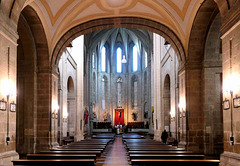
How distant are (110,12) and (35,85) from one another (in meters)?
5.26

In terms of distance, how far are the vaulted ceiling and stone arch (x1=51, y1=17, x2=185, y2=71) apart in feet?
0.77

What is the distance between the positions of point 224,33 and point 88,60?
87.2ft

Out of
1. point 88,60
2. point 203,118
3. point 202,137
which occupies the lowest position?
point 202,137

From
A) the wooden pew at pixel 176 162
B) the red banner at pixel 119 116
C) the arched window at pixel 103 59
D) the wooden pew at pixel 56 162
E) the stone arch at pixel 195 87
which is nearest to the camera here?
the wooden pew at pixel 176 162

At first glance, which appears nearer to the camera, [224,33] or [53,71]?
[224,33]

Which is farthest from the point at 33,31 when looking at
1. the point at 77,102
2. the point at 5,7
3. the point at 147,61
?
the point at 147,61

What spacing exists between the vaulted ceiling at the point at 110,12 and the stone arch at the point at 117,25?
0.23 metres

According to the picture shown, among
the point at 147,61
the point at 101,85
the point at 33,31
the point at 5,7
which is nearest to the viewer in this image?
the point at 5,7

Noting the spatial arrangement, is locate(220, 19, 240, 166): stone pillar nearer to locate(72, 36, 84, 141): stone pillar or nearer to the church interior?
the church interior

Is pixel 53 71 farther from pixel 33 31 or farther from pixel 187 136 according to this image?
pixel 187 136

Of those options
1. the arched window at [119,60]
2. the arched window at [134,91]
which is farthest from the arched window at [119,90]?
the arched window at [134,91]

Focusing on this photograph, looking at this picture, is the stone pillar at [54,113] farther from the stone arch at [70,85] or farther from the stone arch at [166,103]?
the stone arch at [166,103]

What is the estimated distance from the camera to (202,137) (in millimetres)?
13734

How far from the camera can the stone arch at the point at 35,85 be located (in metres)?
13.8
